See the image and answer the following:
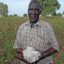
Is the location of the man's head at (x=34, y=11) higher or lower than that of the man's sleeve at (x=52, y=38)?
higher

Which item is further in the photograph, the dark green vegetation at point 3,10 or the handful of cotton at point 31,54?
the dark green vegetation at point 3,10

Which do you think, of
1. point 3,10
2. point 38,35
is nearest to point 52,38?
point 38,35

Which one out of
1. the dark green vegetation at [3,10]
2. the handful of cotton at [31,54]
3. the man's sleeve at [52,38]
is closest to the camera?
the handful of cotton at [31,54]

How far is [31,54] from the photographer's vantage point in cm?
243

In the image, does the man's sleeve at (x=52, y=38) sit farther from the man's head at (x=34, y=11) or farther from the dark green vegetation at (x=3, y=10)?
the dark green vegetation at (x=3, y=10)

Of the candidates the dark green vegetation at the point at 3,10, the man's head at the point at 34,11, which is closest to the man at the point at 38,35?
the man's head at the point at 34,11

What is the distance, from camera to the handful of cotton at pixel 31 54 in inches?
95.5

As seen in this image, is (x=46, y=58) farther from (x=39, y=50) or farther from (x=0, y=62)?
(x=0, y=62)

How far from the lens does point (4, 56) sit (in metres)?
7.86

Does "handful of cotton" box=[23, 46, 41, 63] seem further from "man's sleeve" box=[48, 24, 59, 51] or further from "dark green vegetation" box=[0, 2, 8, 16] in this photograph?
"dark green vegetation" box=[0, 2, 8, 16]

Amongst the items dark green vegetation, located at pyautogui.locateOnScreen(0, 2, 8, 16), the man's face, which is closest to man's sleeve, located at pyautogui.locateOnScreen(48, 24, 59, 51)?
the man's face

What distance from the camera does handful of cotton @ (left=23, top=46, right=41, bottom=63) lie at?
7.96 ft

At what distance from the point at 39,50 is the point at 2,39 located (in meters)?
7.37

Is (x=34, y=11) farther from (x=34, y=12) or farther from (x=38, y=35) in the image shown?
(x=38, y=35)
